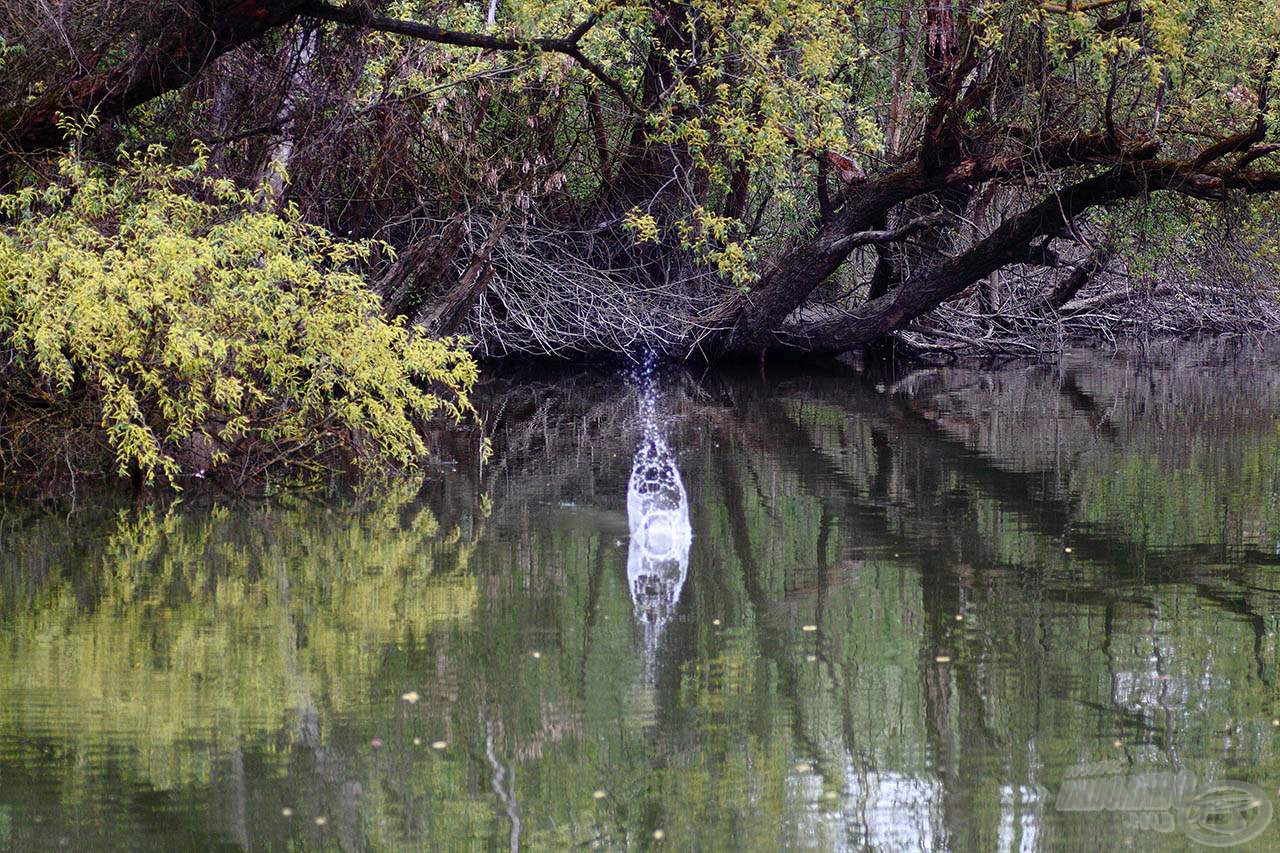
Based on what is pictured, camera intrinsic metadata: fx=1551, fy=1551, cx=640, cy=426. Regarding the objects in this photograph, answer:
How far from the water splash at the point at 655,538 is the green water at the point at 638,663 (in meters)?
0.05

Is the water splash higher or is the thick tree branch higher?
the thick tree branch

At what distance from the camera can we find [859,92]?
18.5 metres

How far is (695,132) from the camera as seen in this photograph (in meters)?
14.6

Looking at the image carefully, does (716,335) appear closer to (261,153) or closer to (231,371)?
(261,153)

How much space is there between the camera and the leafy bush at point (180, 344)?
31.1 feet

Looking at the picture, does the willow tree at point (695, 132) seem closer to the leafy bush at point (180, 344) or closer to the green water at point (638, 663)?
the leafy bush at point (180, 344)

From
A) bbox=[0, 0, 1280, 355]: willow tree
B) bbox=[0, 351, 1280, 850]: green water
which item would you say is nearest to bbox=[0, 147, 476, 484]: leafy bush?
bbox=[0, 351, 1280, 850]: green water

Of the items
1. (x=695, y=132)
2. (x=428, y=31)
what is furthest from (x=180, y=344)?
(x=695, y=132)

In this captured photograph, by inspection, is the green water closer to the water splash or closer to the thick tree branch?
the water splash

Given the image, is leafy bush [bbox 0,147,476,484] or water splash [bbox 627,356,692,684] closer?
water splash [bbox 627,356,692,684]

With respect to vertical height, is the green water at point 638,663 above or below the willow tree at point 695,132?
below

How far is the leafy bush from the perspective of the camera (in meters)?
9.48

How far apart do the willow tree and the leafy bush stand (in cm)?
125

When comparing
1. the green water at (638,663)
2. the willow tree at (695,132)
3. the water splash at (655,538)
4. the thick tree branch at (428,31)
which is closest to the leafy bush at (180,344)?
the green water at (638,663)
